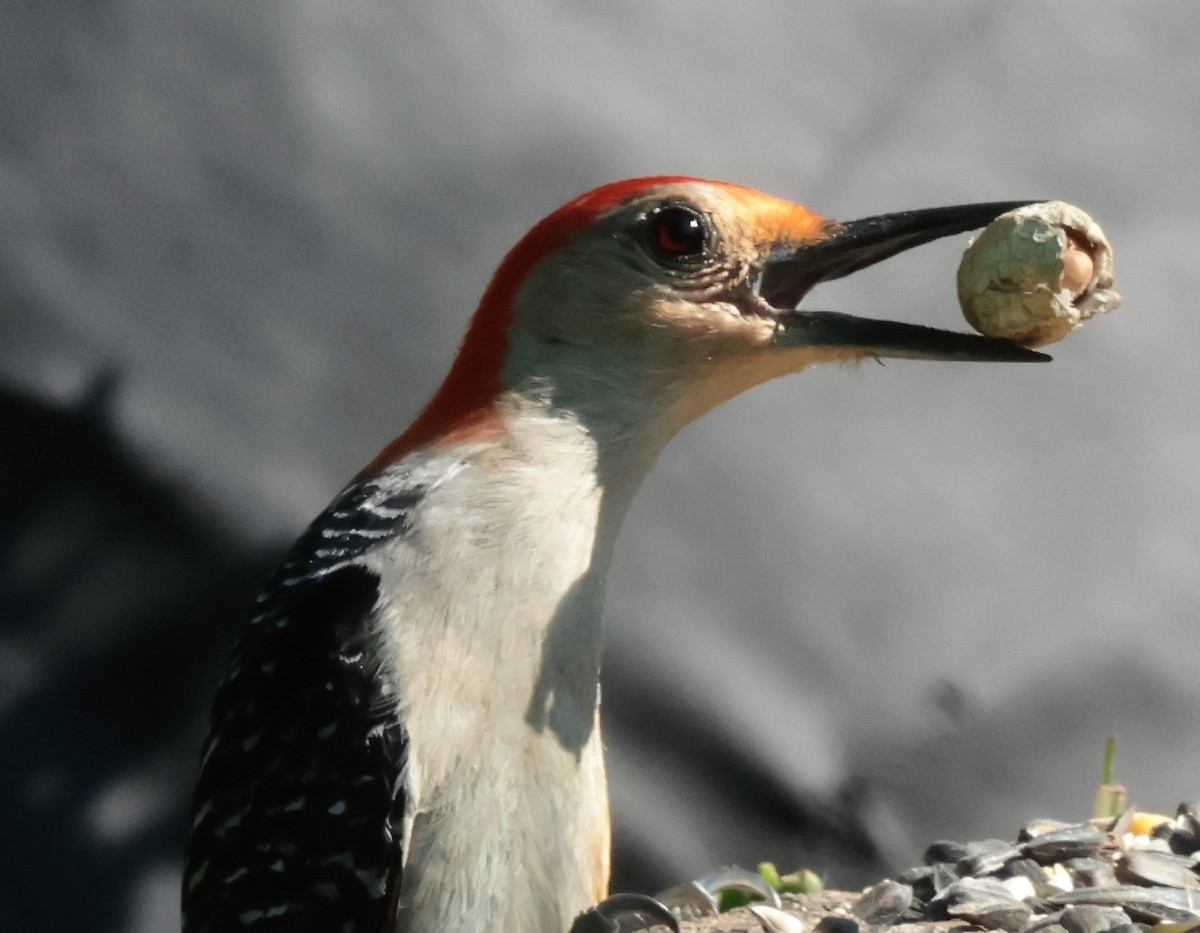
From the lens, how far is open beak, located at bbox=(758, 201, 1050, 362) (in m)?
2.61

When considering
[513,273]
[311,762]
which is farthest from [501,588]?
[513,273]

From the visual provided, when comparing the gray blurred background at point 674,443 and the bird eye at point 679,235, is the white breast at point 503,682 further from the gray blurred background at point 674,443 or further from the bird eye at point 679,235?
the gray blurred background at point 674,443

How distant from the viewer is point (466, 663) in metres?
2.35

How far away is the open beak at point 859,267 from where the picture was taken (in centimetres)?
261

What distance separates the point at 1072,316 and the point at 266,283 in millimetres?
2215

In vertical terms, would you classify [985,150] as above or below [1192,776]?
above

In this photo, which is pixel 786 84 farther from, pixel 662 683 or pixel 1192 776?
pixel 1192 776

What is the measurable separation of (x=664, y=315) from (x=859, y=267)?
0.42 m

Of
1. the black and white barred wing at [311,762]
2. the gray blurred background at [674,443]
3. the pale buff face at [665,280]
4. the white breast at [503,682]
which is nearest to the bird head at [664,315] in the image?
the pale buff face at [665,280]

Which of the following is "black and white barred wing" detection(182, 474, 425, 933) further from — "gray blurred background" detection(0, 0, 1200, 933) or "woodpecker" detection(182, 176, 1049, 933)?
"gray blurred background" detection(0, 0, 1200, 933)

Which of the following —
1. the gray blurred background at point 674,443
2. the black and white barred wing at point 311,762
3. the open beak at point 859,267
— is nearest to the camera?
the black and white barred wing at point 311,762

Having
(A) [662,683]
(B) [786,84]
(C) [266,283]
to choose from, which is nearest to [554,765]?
(A) [662,683]

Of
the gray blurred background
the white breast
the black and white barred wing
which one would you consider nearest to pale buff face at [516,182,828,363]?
the white breast

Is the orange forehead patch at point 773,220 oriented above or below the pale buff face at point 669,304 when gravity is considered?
above
